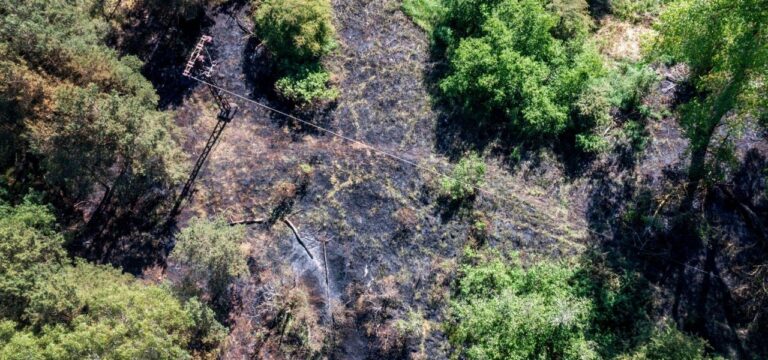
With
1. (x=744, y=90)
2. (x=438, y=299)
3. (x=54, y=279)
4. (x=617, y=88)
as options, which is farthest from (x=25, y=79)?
(x=744, y=90)

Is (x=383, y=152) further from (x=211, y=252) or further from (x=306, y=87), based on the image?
(x=211, y=252)

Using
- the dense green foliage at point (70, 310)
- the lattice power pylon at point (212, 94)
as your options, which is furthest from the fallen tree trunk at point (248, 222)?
the dense green foliage at point (70, 310)

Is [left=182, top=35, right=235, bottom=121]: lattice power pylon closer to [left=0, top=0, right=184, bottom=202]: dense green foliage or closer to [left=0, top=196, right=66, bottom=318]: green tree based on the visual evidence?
[left=0, top=0, right=184, bottom=202]: dense green foliage

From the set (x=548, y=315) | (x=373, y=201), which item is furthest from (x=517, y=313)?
(x=373, y=201)

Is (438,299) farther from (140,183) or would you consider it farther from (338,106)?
(140,183)

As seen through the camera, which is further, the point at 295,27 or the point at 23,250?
the point at 295,27
